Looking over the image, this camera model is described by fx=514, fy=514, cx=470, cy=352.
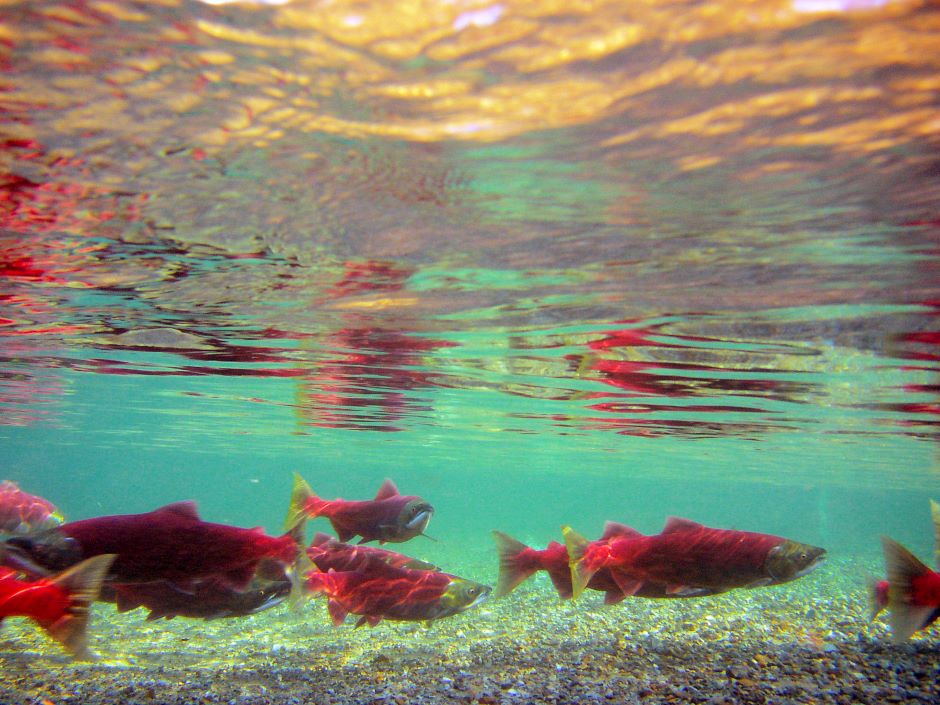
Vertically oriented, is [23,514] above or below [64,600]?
below

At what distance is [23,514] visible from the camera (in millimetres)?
8547

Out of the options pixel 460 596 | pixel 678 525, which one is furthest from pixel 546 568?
pixel 678 525

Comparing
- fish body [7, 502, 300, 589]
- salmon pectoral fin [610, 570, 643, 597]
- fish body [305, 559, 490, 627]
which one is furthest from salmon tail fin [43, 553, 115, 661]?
salmon pectoral fin [610, 570, 643, 597]

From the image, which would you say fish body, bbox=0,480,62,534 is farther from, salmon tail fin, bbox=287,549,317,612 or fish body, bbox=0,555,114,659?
salmon tail fin, bbox=287,549,317,612

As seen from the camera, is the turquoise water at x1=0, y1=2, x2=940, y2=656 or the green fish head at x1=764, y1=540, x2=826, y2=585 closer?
the turquoise water at x1=0, y1=2, x2=940, y2=656

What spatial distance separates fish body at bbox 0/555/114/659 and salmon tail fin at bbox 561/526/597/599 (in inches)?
210

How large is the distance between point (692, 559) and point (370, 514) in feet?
15.0

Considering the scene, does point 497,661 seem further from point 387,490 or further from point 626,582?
point 387,490

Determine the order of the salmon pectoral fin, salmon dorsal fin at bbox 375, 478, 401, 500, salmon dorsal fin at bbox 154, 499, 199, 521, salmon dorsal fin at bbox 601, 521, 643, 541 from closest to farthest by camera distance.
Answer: salmon dorsal fin at bbox 154, 499, 199, 521
the salmon pectoral fin
salmon dorsal fin at bbox 601, 521, 643, 541
salmon dorsal fin at bbox 375, 478, 401, 500

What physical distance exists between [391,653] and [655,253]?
787 cm

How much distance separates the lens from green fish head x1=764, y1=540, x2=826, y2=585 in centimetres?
643

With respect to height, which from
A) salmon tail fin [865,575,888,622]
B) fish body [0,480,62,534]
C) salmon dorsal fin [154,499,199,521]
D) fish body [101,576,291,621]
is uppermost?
salmon dorsal fin [154,499,199,521]

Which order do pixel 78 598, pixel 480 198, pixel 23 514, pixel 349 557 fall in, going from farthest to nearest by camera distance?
pixel 23 514 → pixel 349 557 → pixel 480 198 → pixel 78 598

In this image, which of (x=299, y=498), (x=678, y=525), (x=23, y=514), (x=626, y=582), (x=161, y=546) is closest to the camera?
(x=161, y=546)
